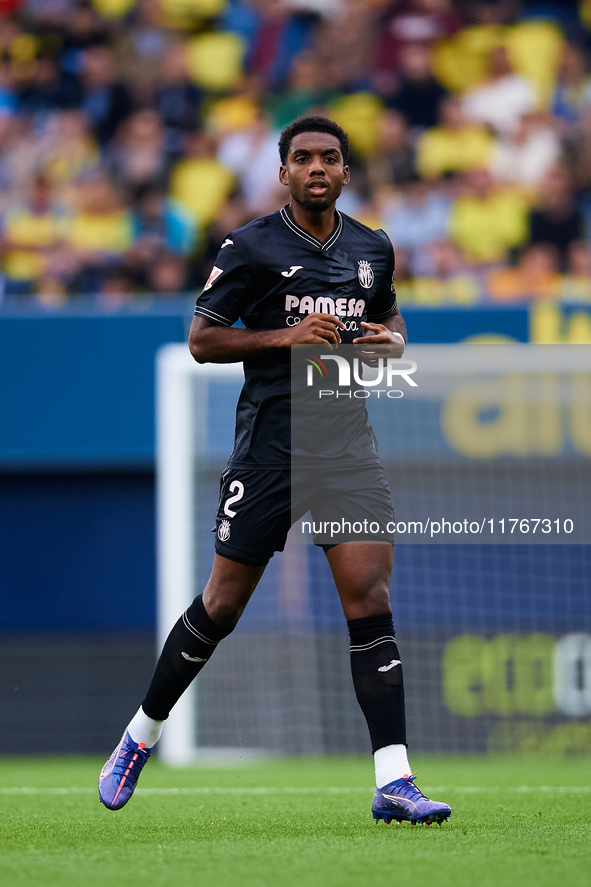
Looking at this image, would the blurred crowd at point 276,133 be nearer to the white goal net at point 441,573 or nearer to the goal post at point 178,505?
the white goal net at point 441,573

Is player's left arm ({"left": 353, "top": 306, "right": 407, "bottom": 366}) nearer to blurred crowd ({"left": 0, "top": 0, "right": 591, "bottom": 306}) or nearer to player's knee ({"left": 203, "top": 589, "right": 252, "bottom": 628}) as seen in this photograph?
player's knee ({"left": 203, "top": 589, "right": 252, "bottom": 628})

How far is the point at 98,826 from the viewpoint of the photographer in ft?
12.9

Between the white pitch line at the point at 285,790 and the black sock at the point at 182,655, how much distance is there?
1.15 metres

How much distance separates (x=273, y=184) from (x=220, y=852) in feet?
22.3

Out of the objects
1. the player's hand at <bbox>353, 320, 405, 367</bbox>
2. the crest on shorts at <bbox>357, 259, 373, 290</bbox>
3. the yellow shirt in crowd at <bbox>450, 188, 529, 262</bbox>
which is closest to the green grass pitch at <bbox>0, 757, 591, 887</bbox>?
the player's hand at <bbox>353, 320, 405, 367</bbox>

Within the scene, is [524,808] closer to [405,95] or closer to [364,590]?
[364,590]

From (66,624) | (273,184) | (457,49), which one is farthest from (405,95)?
(66,624)

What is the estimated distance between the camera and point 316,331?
3.72 metres

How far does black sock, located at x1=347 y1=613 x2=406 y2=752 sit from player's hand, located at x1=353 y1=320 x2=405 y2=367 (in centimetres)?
78

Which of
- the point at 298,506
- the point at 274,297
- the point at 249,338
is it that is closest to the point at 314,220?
the point at 274,297

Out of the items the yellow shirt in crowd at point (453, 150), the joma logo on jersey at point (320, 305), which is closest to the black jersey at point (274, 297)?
the joma logo on jersey at point (320, 305)

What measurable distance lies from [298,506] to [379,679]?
0.57 metres

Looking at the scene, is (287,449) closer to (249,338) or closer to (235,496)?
(235,496)

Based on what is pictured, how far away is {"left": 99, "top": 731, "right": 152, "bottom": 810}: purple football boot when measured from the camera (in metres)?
3.92
